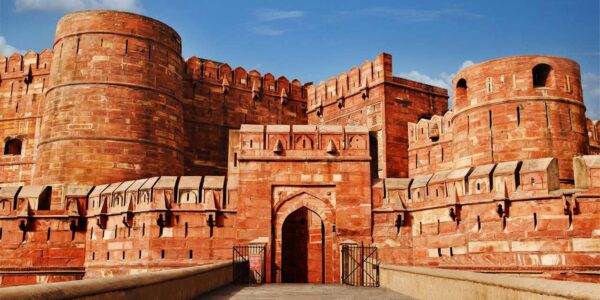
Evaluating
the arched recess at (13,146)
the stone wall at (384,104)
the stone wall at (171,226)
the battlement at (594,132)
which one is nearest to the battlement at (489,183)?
the stone wall at (171,226)

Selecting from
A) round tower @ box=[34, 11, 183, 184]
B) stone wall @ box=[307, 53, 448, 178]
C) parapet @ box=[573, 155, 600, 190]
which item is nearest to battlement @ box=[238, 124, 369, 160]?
parapet @ box=[573, 155, 600, 190]

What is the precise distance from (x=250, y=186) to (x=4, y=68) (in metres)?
15.2

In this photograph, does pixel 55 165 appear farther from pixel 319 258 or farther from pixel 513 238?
pixel 513 238

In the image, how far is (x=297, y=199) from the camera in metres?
15.9

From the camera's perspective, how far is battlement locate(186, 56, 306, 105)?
2530 cm

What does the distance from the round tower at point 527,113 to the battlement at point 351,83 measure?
6.84 meters

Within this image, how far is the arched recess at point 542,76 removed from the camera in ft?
55.7

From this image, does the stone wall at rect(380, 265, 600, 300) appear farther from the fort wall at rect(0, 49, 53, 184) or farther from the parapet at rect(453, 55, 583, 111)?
the fort wall at rect(0, 49, 53, 184)

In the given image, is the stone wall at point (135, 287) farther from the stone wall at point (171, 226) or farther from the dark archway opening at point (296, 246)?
the dark archway opening at point (296, 246)

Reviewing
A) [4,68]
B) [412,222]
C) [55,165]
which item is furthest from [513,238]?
[4,68]

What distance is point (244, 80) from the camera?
26641 millimetres

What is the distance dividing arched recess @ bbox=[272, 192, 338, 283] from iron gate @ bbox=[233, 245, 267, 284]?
26.1 inches

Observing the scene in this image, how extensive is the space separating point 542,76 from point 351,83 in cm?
946

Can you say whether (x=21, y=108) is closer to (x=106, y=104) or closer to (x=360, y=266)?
(x=106, y=104)
